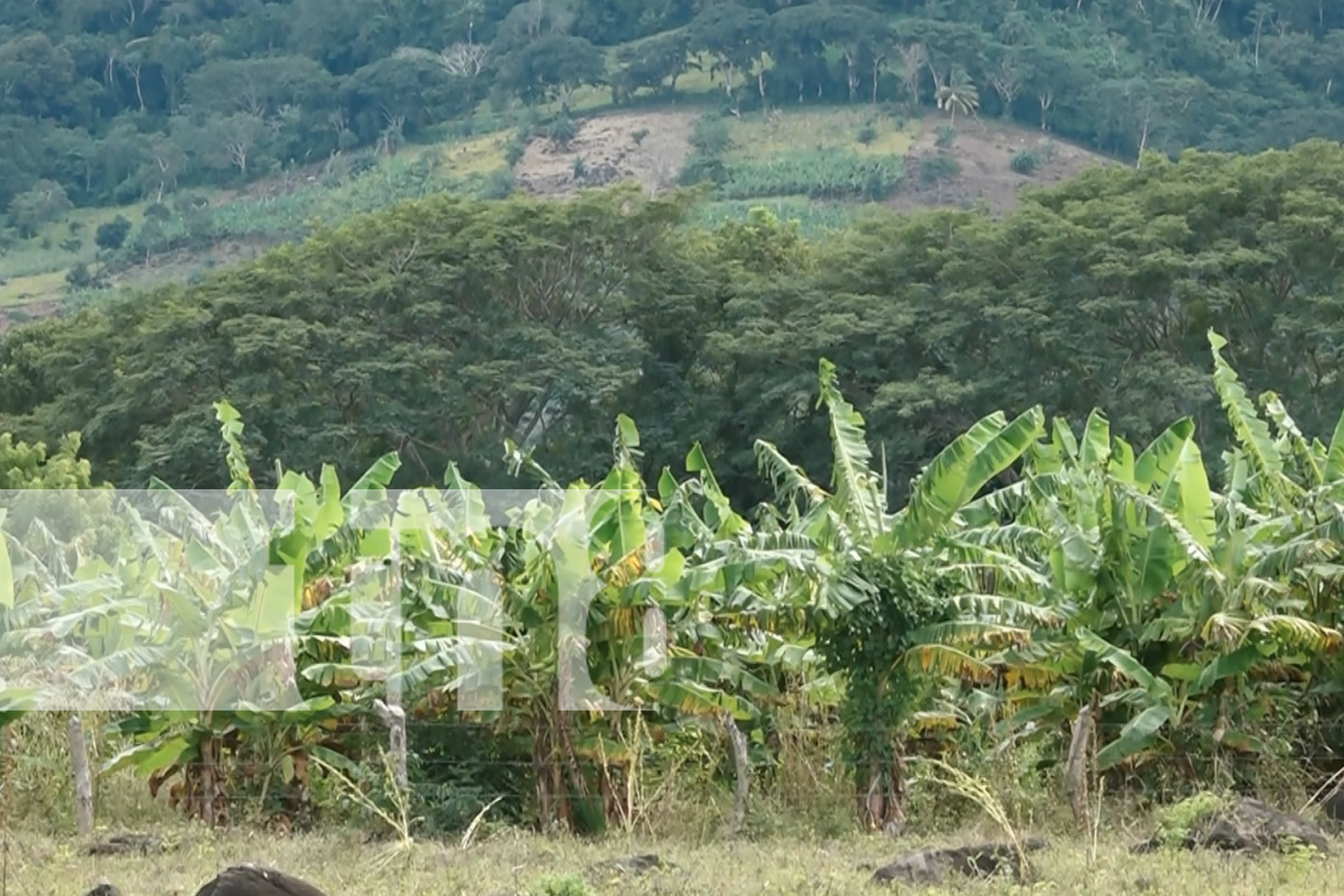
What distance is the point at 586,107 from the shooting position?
76938 mm

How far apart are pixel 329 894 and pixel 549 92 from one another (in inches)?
2890

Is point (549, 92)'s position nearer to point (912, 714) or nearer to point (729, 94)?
point (729, 94)

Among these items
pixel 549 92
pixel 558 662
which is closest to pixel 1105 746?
pixel 558 662

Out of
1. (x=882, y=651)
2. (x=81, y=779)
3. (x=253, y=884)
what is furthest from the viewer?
(x=882, y=651)

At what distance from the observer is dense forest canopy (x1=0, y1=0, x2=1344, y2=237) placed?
71.9 metres

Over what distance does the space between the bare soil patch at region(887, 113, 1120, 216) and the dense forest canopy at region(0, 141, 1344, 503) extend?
28017 millimetres

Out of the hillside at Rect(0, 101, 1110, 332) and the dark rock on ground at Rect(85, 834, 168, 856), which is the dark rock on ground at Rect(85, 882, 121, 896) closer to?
the dark rock on ground at Rect(85, 834, 168, 856)

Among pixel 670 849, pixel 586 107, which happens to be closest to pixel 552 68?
pixel 586 107

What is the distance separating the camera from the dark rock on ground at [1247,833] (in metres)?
6.92

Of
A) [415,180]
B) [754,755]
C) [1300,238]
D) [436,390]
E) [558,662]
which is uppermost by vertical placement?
[558,662]

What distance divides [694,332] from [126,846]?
27.1m

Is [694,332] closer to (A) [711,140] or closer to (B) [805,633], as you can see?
(B) [805,633]

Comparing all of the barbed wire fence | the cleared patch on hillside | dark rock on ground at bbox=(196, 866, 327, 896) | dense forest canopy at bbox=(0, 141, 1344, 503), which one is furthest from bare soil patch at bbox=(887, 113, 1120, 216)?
dark rock on ground at bbox=(196, 866, 327, 896)

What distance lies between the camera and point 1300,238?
30172 mm
